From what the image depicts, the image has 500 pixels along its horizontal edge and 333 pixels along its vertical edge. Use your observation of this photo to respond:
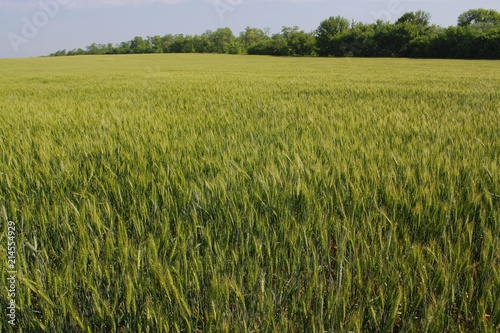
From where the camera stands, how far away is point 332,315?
0.83 meters

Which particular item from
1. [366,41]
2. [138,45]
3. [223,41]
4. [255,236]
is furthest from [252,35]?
[255,236]

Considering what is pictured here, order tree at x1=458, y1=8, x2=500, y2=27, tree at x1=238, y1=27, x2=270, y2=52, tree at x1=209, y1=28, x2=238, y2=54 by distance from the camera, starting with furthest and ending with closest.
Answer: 1. tree at x1=238, y1=27, x2=270, y2=52
2. tree at x1=458, y1=8, x2=500, y2=27
3. tree at x1=209, y1=28, x2=238, y2=54

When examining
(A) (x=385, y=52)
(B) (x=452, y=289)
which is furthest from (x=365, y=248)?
(A) (x=385, y=52)

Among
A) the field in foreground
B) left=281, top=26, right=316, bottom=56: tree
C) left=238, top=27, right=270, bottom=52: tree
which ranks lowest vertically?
the field in foreground

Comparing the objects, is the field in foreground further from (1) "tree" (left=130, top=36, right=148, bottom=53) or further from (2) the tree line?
(1) "tree" (left=130, top=36, right=148, bottom=53)

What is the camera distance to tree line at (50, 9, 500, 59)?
Answer: 4288 cm

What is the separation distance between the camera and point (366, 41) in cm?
5275

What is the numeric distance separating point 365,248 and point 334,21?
72.7m

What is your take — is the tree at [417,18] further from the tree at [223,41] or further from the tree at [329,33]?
the tree at [223,41]

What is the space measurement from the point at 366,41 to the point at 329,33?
10461mm

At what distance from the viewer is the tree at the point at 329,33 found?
184 feet

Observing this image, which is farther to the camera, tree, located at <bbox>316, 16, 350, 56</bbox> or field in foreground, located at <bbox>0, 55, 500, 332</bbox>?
tree, located at <bbox>316, 16, 350, 56</bbox>

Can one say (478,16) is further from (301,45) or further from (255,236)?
(255,236)

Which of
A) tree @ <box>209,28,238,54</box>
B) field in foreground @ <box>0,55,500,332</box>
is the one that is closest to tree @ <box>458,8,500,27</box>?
tree @ <box>209,28,238,54</box>
